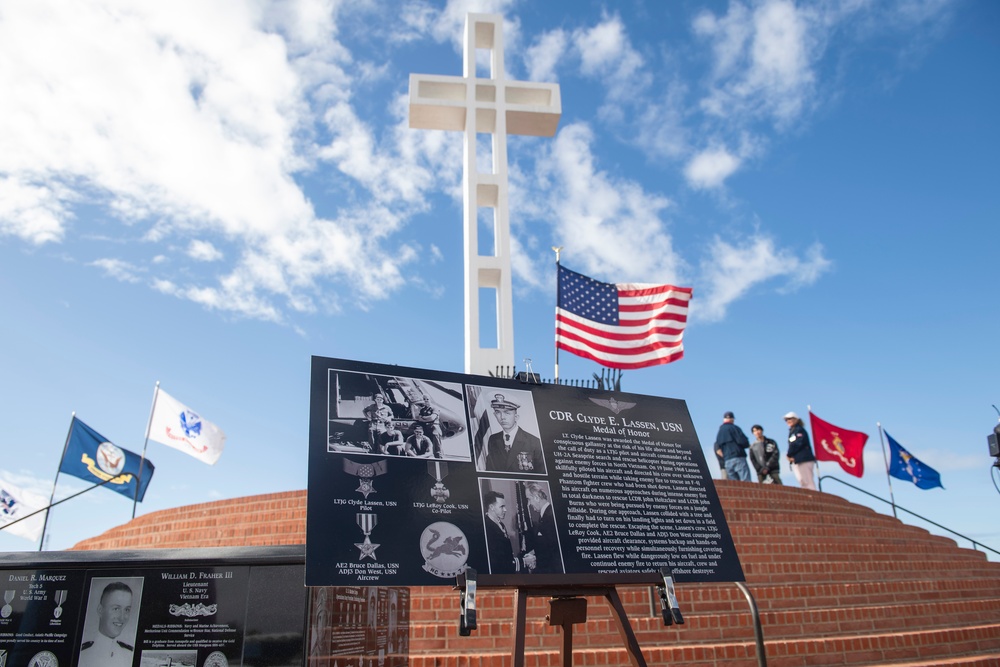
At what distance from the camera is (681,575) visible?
3.55 metres

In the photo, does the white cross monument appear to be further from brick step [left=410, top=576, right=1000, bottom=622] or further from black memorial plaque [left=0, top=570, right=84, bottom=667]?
black memorial plaque [left=0, top=570, right=84, bottom=667]

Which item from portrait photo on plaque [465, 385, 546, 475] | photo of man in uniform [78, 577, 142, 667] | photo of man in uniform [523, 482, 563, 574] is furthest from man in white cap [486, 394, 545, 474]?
photo of man in uniform [78, 577, 142, 667]

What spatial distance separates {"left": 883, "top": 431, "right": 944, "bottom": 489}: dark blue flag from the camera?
41.3 ft

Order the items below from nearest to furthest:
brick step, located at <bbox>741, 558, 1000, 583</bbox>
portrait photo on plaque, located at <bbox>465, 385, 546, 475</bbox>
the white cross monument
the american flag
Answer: portrait photo on plaque, located at <bbox>465, 385, 546, 475</bbox>
brick step, located at <bbox>741, 558, 1000, 583</bbox>
the american flag
the white cross monument

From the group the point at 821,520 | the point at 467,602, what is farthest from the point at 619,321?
the point at 467,602

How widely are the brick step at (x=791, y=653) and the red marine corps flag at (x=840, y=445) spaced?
213 inches

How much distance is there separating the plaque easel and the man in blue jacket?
714 centimetres

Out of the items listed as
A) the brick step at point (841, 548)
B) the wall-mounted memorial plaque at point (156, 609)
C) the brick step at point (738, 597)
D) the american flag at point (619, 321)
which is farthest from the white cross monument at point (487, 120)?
the wall-mounted memorial plaque at point (156, 609)

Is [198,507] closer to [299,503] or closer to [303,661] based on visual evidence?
[299,503]

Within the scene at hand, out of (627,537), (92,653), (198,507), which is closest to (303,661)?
(92,653)

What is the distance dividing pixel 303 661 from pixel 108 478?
9.52m

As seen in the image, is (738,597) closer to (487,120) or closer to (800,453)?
(800,453)

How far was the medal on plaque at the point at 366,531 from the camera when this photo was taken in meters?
3.02

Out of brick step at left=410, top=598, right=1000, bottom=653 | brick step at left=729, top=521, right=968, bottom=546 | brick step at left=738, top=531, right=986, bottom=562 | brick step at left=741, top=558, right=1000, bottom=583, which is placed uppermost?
brick step at left=729, top=521, right=968, bottom=546
